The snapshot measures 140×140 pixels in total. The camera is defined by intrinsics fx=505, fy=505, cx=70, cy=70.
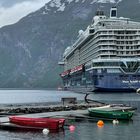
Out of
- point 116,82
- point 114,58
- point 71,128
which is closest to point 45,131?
point 71,128

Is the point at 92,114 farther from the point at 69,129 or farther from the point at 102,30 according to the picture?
the point at 102,30

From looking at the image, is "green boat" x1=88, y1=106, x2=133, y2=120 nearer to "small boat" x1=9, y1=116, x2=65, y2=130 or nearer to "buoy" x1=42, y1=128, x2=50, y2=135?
"small boat" x1=9, y1=116, x2=65, y2=130

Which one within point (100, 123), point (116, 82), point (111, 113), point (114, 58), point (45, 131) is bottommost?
point (45, 131)

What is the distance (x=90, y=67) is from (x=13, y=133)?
120776 mm

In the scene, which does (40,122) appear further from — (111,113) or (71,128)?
(111,113)

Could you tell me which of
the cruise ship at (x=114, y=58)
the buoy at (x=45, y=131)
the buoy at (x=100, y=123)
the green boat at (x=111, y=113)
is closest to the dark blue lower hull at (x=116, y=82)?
the cruise ship at (x=114, y=58)

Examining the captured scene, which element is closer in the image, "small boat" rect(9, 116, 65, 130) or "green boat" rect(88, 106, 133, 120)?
"small boat" rect(9, 116, 65, 130)

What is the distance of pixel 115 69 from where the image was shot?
162 metres

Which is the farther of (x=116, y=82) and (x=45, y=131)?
(x=116, y=82)

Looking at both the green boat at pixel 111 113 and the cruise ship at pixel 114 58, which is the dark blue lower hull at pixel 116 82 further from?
the green boat at pixel 111 113

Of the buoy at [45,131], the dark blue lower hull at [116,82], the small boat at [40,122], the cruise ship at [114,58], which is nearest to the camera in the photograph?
the buoy at [45,131]

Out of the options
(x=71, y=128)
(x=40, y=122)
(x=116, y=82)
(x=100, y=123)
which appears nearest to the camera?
(x=40, y=122)

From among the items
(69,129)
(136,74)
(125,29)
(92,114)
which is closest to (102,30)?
(125,29)

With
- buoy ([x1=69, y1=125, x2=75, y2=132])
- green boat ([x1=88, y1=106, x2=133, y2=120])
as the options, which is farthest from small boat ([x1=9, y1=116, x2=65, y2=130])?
green boat ([x1=88, y1=106, x2=133, y2=120])
